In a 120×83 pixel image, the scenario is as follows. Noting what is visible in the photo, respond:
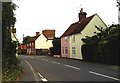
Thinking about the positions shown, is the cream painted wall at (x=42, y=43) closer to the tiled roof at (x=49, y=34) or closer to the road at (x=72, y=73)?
the tiled roof at (x=49, y=34)

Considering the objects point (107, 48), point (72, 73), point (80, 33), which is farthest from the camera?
point (80, 33)

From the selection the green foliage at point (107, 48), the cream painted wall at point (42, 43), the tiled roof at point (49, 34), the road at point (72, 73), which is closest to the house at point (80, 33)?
the green foliage at point (107, 48)

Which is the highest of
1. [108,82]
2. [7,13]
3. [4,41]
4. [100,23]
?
[100,23]

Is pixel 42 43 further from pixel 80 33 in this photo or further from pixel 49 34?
pixel 80 33

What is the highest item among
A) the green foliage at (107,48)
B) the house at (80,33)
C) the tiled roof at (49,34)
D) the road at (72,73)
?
the tiled roof at (49,34)

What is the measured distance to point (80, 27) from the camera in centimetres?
6725

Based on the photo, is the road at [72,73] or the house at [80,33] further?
the house at [80,33]

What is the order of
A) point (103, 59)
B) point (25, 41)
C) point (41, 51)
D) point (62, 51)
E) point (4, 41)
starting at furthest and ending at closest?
1. point (25, 41)
2. point (41, 51)
3. point (62, 51)
4. point (103, 59)
5. point (4, 41)

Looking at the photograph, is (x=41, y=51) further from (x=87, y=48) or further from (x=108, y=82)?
(x=108, y=82)

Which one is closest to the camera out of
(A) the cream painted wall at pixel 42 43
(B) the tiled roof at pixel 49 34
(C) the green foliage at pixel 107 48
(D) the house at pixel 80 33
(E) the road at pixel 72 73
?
(E) the road at pixel 72 73

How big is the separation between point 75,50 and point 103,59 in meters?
25.8

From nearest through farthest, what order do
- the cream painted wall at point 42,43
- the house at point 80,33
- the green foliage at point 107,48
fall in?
1. the green foliage at point 107,48
2. the house at point 80,33
3. the cream painted wall at point 42,43

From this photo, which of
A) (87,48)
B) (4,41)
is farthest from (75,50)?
(4,41)

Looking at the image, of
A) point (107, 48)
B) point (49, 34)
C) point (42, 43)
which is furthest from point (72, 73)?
point (49, 34)
